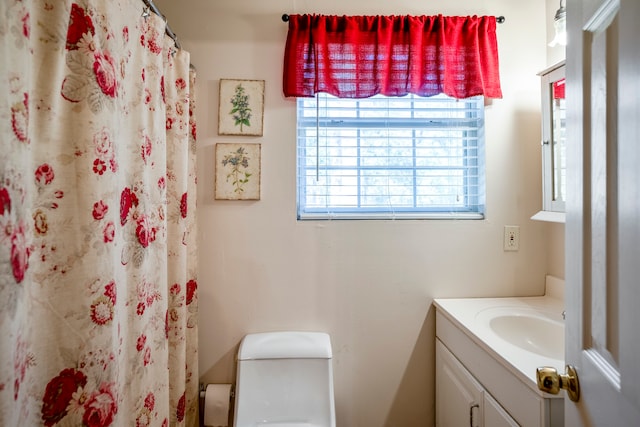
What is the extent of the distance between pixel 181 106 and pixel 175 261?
0.61m

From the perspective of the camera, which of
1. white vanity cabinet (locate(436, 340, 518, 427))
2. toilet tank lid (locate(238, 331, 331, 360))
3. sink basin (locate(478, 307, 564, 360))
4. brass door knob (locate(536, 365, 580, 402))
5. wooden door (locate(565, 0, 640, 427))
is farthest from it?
toilet tank lid (locate(238, 331, 331, 360))

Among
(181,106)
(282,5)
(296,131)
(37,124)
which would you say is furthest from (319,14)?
(37,124)

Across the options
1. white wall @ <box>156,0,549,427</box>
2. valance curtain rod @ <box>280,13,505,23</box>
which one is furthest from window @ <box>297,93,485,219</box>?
valance curtain rod @ <box>280,13,505,23</box>

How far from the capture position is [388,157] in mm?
1508

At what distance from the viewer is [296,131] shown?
1452mm

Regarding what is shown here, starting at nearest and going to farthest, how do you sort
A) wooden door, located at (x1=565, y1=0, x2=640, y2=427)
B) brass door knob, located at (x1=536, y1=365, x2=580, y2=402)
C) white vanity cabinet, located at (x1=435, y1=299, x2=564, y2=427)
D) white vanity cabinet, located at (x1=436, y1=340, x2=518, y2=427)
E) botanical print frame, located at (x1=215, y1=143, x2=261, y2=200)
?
wooden door, located at (x1=565, y1=0, x2=640, y2=427)
brass door knob, located at (x1=536, y1=365, x2=580, y2=402)
white vanity cabinet, located at (x1=435, y1=299, x2=564, y2=427)
white vanity cabinet, located at (x1=436, y1=340, x2=518, y2=427)
botanical print frame, located at (x1=215, y1=143, x2=261, y2=200)

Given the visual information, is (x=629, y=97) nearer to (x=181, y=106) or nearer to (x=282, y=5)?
(x=181, y=106)

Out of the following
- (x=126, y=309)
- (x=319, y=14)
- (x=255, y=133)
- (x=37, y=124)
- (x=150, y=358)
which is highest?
(x=319, y=14)

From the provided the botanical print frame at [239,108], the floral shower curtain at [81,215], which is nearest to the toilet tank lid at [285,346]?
the floral shower curtain at [81,215]

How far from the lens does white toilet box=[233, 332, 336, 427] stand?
1.26 m

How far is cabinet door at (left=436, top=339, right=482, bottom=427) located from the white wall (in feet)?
0.27

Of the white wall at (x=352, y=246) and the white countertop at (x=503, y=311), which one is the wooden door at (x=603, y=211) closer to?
the white countertop at (x=503, y=311)

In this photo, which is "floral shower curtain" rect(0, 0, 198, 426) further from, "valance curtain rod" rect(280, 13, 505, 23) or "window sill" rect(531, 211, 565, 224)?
"window sill" rect(531, 211, 565, 224)

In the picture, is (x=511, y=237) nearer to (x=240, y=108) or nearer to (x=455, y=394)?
(x=455, y=394)
